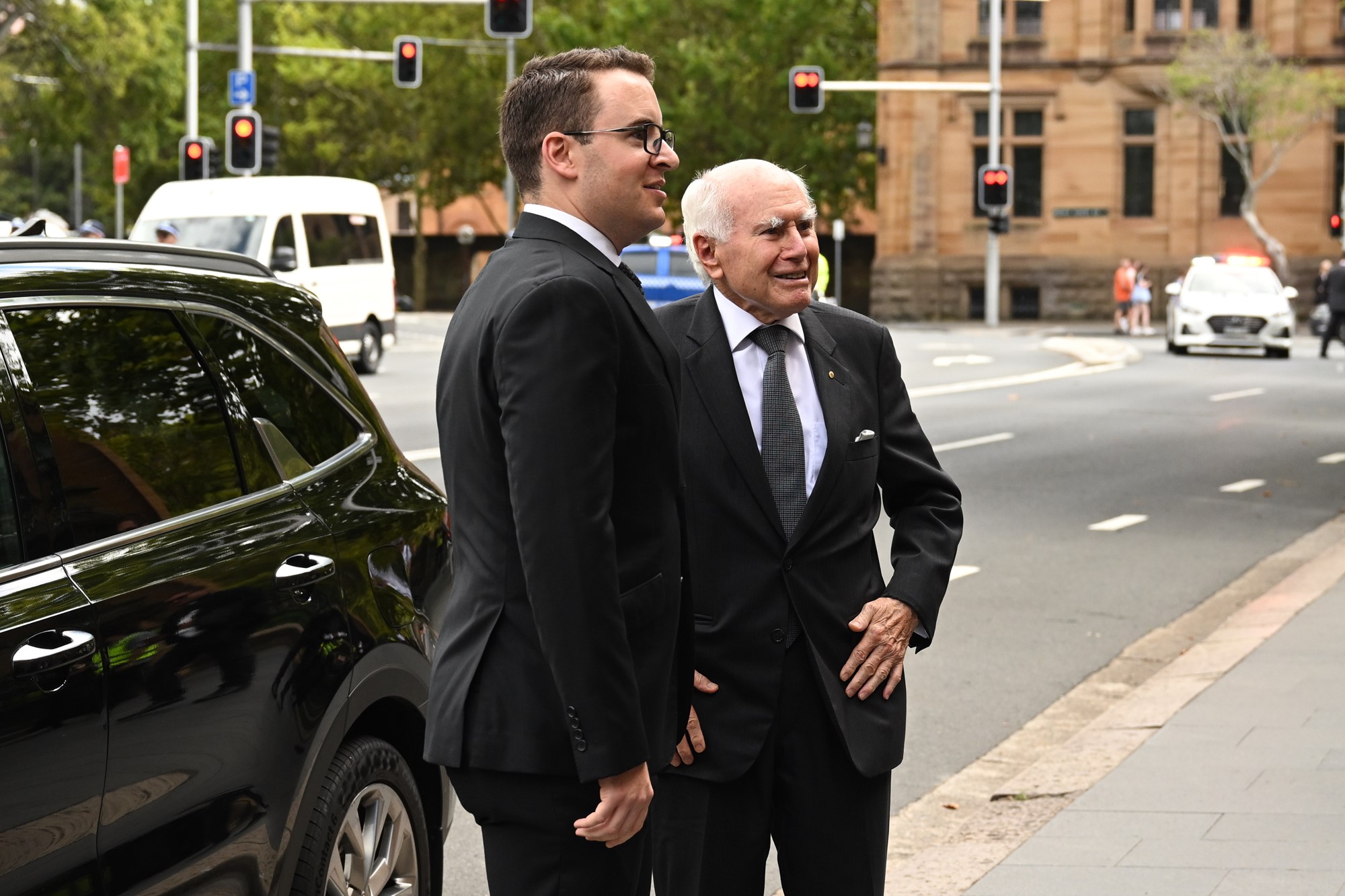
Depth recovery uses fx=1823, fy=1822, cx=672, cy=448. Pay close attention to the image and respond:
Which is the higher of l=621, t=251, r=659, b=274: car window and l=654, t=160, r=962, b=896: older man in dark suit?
l=621, t=251, r=659, b=274: car window

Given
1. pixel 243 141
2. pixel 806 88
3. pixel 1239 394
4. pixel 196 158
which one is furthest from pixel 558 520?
pixel 806 88

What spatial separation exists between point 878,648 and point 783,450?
39 centimetres

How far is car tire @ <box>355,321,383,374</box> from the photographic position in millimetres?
25609

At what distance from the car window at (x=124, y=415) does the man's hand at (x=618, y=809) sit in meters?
1.12

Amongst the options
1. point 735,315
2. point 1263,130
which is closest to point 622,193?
point 735,315

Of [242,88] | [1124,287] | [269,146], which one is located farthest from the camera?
[1124,287]

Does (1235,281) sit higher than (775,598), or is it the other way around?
(1235,281)

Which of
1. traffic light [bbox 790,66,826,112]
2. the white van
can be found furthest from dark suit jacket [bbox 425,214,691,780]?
traffic light [bbox 790,66,826,112]

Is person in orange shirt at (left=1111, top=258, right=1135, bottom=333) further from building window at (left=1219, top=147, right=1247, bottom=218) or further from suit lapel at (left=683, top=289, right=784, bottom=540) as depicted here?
suit lapel at (left=683, top=289, right=784, bottom=540)

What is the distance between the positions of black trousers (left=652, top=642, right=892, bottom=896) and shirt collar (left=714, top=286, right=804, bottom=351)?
1.88 feet

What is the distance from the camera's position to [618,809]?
2.58 m

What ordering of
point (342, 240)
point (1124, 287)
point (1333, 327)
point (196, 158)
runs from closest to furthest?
point (342, 240) < point (196, 158) < point (1333, 327) < point (1124, 287)

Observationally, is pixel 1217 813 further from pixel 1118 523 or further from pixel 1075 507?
pixel 1075 507

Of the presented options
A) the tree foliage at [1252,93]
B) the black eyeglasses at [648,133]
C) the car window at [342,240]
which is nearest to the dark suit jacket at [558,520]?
the black eyeglasses at [648,133]
